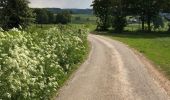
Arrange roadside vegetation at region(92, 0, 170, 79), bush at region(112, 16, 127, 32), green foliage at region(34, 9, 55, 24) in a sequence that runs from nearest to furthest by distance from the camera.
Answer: bush at region(112, 16, 127, 32) → roadside vegetation at region(92, 0, 170, 79) → green foliage at region(34, 9, 55, 24)

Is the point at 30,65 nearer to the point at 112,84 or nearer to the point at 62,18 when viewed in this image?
the point at 112,84

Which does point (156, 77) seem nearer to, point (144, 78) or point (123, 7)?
point (144, 78)

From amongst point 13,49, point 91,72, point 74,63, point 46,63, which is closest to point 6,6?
point 74,63

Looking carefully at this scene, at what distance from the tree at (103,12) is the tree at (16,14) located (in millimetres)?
41101

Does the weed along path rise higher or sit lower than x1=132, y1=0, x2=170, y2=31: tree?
lower

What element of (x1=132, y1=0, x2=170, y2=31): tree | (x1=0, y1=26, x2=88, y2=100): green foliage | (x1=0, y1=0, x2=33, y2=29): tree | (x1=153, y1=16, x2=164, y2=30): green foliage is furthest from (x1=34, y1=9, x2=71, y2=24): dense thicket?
(x1=0, y1=26, x2=88, y2=100): green foliage

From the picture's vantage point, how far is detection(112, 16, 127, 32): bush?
92.7 metres

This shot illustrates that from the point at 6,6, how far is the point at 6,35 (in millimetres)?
44628

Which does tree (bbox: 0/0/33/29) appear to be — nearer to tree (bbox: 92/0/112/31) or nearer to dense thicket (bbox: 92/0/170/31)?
dense thicket (bbox: 92/0/170/31)

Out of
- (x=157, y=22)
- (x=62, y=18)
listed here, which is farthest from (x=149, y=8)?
(x=62, y=18)

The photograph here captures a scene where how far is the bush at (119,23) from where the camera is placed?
3649 inches

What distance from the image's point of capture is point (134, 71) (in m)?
27.8

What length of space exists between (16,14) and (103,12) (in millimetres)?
44472

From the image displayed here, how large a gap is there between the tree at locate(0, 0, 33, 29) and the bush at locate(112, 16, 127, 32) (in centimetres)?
3531
